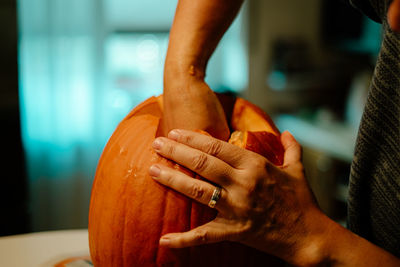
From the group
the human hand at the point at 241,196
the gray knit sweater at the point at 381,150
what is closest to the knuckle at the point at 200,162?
the human hand at the point at 241,196

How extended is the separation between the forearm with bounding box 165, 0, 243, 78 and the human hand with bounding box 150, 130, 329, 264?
0.12 meters

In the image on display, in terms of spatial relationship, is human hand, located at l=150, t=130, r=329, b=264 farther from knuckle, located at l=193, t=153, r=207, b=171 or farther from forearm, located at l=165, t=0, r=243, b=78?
forearm, located at l=165, t=0, r=243, b=78

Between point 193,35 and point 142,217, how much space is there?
266 mm

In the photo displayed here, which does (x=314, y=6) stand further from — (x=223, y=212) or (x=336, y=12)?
(x=223, y=212)

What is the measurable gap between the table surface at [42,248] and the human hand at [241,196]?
0.30m

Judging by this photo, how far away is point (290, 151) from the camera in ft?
1.85

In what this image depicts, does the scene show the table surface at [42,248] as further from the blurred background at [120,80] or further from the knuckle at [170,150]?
the blurred background at [120,80]

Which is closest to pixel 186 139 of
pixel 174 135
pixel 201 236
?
A: pixel 174 135

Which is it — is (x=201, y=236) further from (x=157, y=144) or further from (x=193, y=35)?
(x=193, y=35)

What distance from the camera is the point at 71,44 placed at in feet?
8.24

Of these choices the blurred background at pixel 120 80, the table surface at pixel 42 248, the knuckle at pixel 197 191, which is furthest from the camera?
the blurred background at pixel 120 80

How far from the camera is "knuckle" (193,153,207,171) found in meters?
0.47

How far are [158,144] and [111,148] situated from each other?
10 cm

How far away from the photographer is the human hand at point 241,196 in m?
0.47
